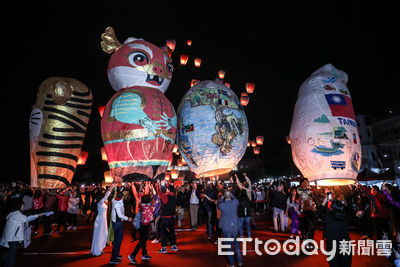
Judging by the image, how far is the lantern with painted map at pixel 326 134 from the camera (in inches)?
394

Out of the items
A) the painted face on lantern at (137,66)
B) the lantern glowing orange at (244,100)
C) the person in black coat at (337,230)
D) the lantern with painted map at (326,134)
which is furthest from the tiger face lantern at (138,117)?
the person in black coat at (337,230)

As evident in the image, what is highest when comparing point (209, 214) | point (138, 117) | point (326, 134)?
point (138, 117)

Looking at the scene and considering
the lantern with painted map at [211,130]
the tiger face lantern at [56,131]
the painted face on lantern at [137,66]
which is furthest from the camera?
the tiger face lantern at [56,131]

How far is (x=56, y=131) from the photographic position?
1277 centimetres

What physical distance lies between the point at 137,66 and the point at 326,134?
865 cm

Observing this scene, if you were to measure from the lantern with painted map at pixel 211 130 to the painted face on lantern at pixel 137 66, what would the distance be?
182cm

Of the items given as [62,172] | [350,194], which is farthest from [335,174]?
[62,172]

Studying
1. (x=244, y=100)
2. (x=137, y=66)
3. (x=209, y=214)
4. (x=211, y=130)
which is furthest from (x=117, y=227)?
(x=244, y=100)

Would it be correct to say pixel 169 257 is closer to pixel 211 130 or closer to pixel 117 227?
pixel 117 227

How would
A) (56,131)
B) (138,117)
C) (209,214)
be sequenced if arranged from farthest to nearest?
(56,131) < (138,117) < (209,214)

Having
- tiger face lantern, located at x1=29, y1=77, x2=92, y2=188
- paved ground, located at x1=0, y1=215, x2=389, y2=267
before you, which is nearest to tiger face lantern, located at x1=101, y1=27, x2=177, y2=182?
paved ground, located at x1=0, y1=215, x2=389, y2=267

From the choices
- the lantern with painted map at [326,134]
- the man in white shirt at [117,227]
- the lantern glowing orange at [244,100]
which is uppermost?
the lantern glowing orange at [244,100]

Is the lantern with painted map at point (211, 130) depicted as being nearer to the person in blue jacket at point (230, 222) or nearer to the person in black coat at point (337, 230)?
the person in blue jacket at point (230, 222)

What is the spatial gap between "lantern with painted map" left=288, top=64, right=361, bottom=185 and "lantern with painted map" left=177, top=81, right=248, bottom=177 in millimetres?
2631
